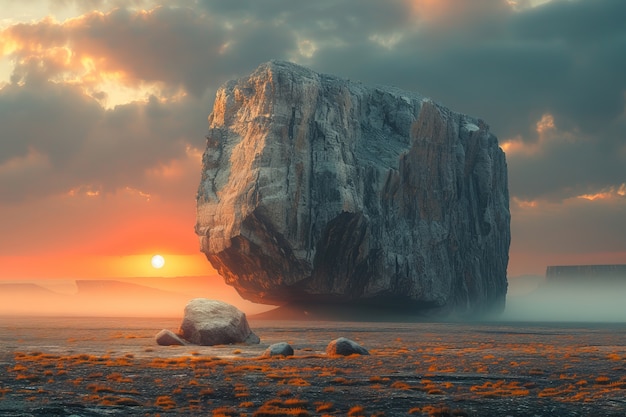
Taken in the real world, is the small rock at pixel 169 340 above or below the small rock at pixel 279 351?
above

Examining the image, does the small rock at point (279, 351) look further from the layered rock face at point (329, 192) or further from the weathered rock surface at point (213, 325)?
the layered rock face at point (329, 192)

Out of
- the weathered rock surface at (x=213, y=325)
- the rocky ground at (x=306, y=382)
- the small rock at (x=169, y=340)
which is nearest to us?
the rocky ground at (x=306, y=382)

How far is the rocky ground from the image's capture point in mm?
23500

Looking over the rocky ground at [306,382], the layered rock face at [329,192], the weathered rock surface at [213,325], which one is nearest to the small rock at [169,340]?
the weathered rock surface at [213,325]

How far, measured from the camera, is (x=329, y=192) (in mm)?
91562

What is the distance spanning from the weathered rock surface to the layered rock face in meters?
35.5

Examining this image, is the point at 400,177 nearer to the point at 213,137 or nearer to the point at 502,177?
the point at 213,137

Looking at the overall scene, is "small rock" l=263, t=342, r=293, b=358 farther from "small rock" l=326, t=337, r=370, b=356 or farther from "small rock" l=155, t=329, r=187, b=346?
"small rock" l=155, t=329, r=187, b=346

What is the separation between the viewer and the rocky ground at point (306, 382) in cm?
2350

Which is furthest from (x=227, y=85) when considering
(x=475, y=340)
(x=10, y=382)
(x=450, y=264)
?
(x=10, y=382)

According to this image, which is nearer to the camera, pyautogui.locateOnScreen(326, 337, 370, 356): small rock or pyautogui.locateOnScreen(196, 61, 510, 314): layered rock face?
pyautogui.locateOnScreen(326, 337, 370, 356): small rock

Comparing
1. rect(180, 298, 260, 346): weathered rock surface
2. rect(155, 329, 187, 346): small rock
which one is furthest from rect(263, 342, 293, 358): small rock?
rect(155, 329, 187, 346): small rock

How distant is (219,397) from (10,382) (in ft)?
28.0

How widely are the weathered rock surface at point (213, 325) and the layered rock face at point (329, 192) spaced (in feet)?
116
